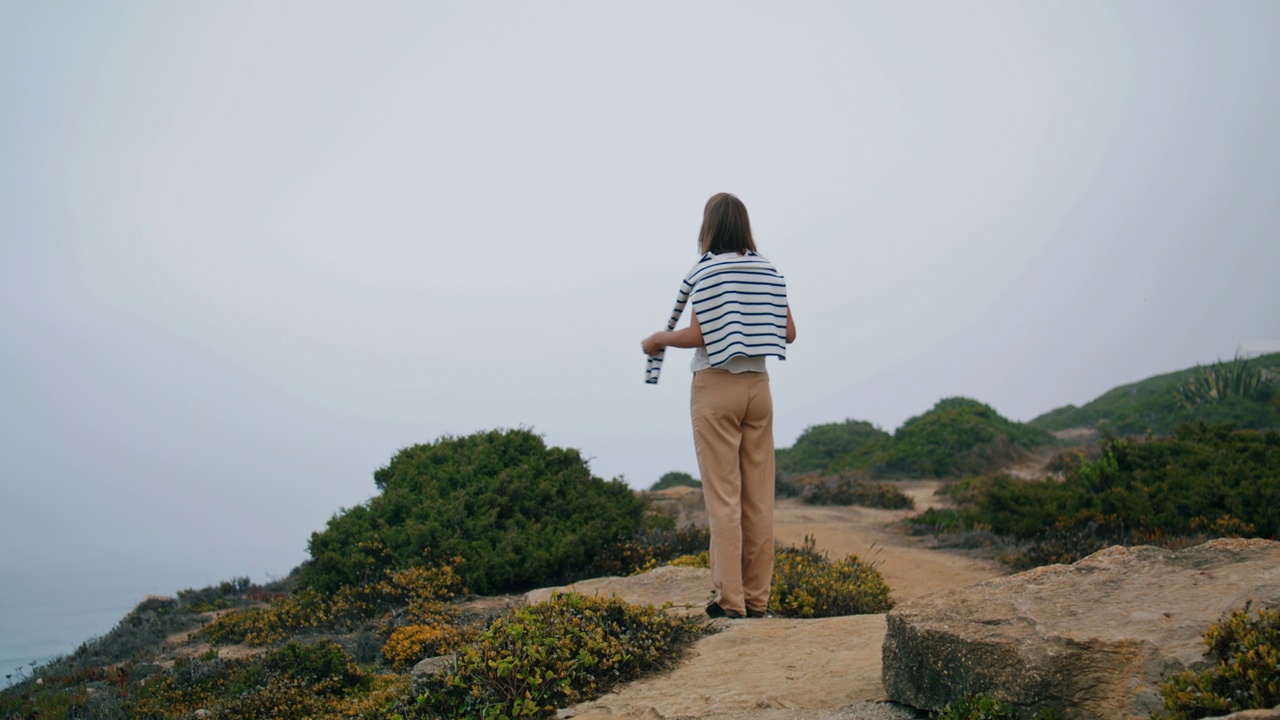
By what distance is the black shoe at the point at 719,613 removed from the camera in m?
5.95

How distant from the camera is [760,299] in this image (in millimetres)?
5762

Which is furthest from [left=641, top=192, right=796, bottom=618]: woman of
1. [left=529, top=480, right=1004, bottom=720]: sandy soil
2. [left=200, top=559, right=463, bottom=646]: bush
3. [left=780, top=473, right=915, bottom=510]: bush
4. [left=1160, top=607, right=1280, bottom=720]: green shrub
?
[left=780, top=473, right=915, bottom=510]: bush

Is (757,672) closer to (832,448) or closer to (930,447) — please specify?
(930,447)

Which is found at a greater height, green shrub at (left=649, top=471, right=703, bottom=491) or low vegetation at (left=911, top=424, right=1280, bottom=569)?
green shrub at (left=649, top=471, right=703, bottom=491)

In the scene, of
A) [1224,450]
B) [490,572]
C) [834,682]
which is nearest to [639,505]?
[490,572]

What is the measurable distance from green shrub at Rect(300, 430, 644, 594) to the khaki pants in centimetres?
348

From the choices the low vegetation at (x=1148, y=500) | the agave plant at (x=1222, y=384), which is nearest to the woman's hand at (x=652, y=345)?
the low vegetation at (x=1148, y=500)

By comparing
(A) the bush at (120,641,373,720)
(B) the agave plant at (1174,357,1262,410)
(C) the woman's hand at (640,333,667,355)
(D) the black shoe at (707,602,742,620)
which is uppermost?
(B) the agave plant at (1174,357,1262,410)

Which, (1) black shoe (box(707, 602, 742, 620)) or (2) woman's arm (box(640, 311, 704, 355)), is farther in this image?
(1) black shoe (box(707, 602, 742, 620))

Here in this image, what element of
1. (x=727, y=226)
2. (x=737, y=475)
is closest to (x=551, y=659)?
(x=737, y=475)

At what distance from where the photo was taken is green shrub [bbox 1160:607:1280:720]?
2668 millimetres

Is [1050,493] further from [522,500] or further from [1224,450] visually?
[522,500]

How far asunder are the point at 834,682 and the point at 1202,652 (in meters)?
1.67

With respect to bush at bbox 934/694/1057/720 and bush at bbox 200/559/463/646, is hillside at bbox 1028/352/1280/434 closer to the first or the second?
bush at bbox 200/559/463/646
